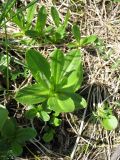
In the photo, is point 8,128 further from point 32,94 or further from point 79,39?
point 79,39

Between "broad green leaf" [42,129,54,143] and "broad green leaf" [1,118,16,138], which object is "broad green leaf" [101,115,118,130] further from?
"broad green leaf" [1,118,16,138]

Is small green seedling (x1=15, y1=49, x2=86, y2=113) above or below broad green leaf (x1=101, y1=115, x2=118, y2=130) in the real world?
above

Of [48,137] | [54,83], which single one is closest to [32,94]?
[54,83]

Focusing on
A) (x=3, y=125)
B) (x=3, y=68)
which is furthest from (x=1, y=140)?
(x=3, y=68)

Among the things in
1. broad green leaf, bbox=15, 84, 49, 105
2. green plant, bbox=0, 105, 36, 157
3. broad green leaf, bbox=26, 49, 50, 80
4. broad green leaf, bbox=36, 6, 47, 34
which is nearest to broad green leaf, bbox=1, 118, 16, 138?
green plant, bbox=0, 105, 36, 157

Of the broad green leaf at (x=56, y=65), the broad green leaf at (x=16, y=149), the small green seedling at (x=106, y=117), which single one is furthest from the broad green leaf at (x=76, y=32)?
the broad green leaf at (x=16, y=149)
